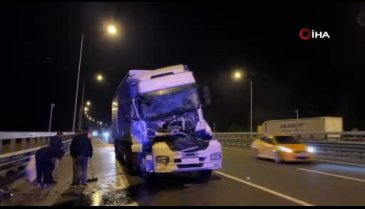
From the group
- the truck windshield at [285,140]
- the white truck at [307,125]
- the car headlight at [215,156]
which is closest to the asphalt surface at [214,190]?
the car headlight at [215,156]

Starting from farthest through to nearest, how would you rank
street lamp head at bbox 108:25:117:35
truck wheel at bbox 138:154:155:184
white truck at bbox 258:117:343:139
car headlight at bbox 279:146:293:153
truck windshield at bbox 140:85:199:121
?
white truck at bbox 258:117:343:139
street lamp head at bbox 108:25:117:35
car headlight at bbox 279:146:293:153
truck windshield at bbox 140:85:199:121
truck wheel at bbox 138:154:155:184

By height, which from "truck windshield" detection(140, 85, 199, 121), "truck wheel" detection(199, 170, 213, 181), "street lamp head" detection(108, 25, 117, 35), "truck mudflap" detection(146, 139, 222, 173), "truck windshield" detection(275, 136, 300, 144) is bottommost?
"truck wheel" detection(199, 170, 213, 181)

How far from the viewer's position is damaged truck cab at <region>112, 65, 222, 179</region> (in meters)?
14.2

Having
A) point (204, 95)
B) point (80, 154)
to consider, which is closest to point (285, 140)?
point (204, 95)

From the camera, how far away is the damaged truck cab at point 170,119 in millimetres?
14219

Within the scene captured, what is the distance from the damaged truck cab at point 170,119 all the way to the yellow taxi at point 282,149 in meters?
6.64

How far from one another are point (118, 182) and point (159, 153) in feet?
5.77

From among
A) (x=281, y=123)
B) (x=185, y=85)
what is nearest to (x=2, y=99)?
(x=281, y=123)

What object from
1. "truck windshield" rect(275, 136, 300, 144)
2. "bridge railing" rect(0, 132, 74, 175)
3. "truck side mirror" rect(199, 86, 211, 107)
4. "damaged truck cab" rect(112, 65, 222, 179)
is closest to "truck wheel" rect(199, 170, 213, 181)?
"damaged truck cab" rect(112, 65, 222, 179)

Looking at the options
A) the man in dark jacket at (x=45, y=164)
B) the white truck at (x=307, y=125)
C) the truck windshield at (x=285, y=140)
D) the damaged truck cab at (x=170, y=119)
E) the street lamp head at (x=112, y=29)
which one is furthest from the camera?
the white truck at (x=307, y=125)

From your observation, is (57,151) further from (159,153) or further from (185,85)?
(185,85)

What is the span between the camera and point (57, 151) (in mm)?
13984

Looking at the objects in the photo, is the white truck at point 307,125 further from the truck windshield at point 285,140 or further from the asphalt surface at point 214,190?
the asphalt surface at point 214,190

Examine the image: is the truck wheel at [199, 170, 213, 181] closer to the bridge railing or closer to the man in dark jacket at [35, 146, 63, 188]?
the man in dark jacket at [35, 146, 63, 188]
